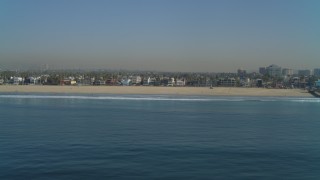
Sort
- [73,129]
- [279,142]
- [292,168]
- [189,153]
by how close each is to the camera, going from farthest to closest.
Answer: [73,129], [279,142], [189,153], [292,168]

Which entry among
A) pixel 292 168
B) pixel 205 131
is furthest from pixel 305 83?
pixel 292 168

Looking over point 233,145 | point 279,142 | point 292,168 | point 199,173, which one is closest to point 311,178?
point 292,168

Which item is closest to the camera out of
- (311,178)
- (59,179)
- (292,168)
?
(59,179)

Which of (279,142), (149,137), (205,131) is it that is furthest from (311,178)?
(205,131)

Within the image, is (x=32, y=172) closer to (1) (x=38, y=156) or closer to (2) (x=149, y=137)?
(1) (x=38, y=156)

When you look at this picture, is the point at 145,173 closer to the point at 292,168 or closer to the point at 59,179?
the point at 59,179

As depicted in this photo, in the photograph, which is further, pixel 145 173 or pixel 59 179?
pixel 145 173

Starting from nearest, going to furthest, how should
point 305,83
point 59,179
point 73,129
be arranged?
point 59,179, point 73,129, point 305,83

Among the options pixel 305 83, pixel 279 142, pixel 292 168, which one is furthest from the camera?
pixel 305 83

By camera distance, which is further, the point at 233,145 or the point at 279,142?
the point at 279,142
